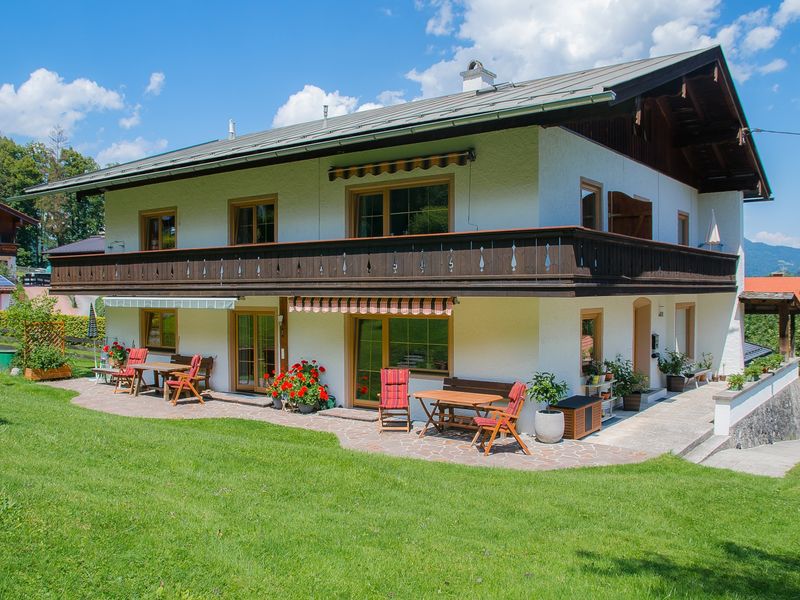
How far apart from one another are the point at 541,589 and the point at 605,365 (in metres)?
9.40

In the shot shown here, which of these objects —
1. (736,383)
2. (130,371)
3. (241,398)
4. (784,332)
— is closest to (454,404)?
(241,398)

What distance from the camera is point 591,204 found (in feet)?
44.0

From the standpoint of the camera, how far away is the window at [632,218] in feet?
46.4

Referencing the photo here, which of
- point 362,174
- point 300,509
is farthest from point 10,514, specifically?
point 362,174

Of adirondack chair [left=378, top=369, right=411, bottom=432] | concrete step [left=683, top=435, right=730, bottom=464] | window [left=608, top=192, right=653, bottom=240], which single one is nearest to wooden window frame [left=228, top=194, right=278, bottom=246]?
adirondack chair [left=378, top=369, right=411, bottom=432]

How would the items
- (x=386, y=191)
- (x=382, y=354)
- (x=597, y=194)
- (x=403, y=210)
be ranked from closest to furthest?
(x=403, y=210) < (x=386, y=191) < (x=597, y=194) < (x=382, y=354)

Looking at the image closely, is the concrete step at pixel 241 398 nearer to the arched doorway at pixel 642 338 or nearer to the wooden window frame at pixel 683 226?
the arched doorway at pixel 642 338

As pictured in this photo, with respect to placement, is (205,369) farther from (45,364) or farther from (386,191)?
(386,191)

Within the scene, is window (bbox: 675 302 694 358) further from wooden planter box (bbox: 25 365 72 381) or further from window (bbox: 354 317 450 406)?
wooden planter box (bbox: 25 365 72 381)

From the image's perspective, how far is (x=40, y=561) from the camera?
442 centimetres

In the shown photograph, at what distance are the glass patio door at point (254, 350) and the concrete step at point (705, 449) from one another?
9.17 metres

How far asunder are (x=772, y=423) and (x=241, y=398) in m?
13.1

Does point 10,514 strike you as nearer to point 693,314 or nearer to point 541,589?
point 541,589

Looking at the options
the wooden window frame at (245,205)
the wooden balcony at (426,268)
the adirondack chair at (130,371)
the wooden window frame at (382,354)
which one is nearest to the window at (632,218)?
the wooden balcony at (426,268)
